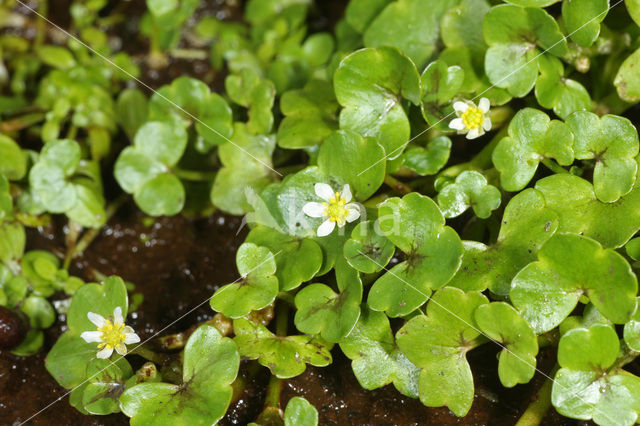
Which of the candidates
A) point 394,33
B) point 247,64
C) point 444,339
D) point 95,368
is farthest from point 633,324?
point 247,64

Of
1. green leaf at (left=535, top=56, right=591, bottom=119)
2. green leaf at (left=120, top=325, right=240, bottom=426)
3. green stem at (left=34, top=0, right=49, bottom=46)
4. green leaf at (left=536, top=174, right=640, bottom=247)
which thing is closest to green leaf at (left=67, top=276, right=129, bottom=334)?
green leaf at (left=120, top=325, right=240, bottom=426)

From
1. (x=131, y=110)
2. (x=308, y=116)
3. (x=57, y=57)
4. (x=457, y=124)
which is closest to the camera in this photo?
(x=457, y=124)

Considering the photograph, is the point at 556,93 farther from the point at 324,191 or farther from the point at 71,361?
the point at 71,361

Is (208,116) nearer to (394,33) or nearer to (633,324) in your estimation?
(394,33)

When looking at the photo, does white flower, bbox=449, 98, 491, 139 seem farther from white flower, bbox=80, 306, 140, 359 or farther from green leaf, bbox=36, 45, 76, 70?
green leaf, bbox=36, 45, 76, 70

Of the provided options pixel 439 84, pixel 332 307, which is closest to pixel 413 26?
pixel 439 84

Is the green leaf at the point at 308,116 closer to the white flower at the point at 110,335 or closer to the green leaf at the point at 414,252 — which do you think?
the green leaf at the point at 414,252

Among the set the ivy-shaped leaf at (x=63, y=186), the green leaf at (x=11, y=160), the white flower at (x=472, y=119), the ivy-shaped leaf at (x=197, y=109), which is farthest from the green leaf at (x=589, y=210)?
the green leaf at (x=11, y=160)
